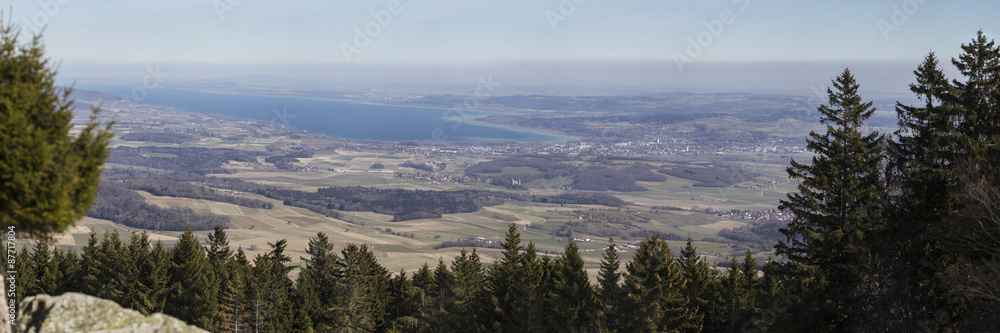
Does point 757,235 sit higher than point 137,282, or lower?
lower

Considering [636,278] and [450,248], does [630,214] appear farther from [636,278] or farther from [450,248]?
[636,278]

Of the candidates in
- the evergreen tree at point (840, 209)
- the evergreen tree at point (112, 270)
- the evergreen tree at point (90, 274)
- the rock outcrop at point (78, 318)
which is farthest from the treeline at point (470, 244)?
the rock outcrop at point (78, 318)

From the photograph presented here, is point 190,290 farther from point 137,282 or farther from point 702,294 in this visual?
point 702,294

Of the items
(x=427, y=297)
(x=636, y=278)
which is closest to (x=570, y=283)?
(x=636, y=278)

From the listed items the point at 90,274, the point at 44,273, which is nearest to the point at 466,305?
the point at 90,274

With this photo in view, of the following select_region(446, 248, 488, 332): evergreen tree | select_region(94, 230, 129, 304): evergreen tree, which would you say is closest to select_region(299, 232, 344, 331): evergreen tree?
select_region(94, 230, 129, 304): evergreen tree
